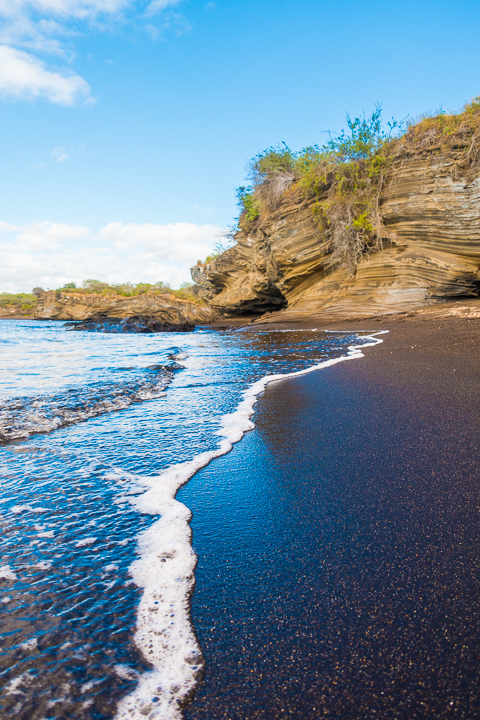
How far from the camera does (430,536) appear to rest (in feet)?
5.75

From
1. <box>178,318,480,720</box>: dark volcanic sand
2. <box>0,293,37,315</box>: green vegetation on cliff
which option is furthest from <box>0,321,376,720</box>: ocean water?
<box>0,293,37,315</box>: green vegetation on cliff

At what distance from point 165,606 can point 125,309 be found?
29.0 metres

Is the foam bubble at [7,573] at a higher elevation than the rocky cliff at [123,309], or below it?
below

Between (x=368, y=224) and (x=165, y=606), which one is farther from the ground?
(x=368, y=224)

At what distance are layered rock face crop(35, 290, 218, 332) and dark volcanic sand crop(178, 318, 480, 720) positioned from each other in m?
21.2

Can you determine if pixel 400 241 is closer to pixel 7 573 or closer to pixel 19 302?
pixel 7 573

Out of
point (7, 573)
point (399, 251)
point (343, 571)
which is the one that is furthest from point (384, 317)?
point (7, 573)

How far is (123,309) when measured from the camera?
94.9ft

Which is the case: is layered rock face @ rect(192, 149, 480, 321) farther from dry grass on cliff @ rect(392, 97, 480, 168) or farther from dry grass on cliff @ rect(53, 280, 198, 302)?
dry grass on cliff @ rect(53, 280, 198, 302)

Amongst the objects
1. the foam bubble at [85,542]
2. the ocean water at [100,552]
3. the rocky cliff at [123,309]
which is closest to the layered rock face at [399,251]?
the rocky cliff at [123,309]

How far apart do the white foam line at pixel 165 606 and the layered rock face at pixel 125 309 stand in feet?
70.5

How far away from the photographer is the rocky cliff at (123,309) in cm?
2544

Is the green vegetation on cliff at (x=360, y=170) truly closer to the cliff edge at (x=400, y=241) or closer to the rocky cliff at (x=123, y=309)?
the cliff edge at (x=400, y=241)

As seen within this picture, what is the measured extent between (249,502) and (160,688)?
43.7 inches
